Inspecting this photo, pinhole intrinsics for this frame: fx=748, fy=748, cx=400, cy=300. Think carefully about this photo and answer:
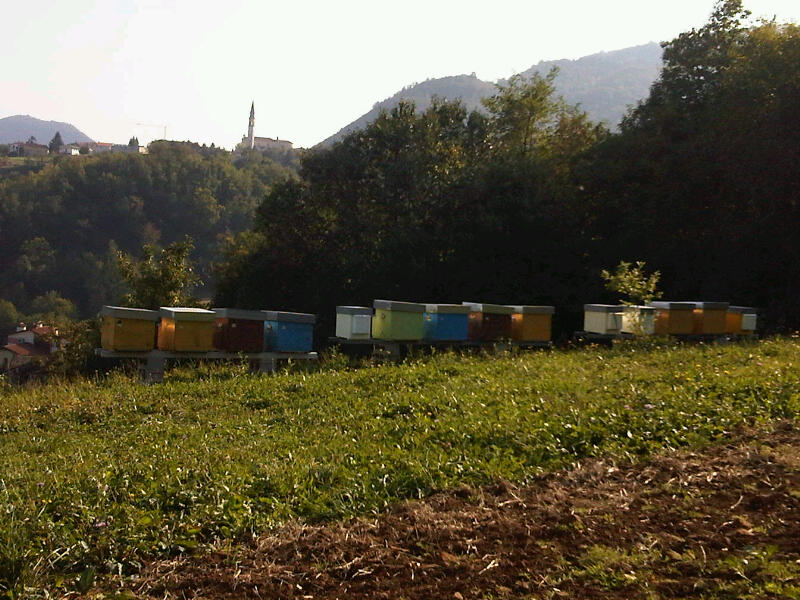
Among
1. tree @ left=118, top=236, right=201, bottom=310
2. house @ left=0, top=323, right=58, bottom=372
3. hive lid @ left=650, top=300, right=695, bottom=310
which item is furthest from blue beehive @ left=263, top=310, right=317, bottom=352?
house @ left=0, top=323, right=58, bottom=372

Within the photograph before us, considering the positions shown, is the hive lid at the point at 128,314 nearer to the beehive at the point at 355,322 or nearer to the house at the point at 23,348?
the beehive at the point at 355,322

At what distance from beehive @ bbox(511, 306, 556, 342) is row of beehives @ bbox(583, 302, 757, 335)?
3.70 ft

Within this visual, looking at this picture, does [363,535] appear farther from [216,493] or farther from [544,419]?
[544,419]

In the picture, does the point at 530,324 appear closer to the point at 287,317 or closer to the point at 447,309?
the point at 447,309

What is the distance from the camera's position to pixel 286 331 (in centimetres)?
1616

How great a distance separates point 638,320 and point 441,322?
14.3ft

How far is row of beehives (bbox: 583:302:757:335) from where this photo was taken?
1650 cm

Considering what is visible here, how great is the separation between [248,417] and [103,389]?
4.28 metres

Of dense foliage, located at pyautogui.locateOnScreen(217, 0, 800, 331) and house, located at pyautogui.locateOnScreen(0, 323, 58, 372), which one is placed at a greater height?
dense foliage, located at pyautogui.locateOnScreen(217, 0, 800, 331)

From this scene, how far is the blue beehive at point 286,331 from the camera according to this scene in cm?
1598

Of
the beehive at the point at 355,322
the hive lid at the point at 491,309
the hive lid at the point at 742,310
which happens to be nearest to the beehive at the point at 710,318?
the hive lid at the point at 742,310

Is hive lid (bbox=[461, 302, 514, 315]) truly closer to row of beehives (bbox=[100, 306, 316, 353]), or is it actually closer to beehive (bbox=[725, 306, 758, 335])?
row of beehives (bbox=[100, 306, 316, 353])

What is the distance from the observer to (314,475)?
5879 millimetres

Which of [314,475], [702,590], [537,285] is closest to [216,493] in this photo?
[314,475]
